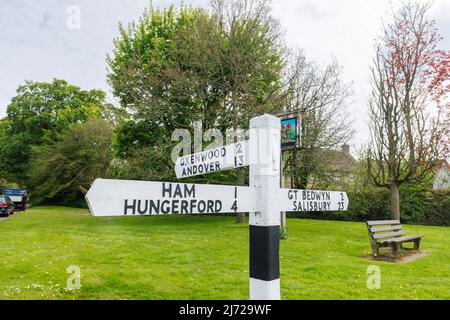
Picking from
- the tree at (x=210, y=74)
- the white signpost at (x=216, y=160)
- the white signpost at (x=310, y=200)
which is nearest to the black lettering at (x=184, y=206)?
the white signpost at (x=216, y=160)

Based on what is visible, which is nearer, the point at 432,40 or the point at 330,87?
the point at 432,40

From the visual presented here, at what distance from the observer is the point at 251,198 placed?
2.19 meters

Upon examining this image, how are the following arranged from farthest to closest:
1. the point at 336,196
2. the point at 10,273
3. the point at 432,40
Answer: the point at 432,40, the point at 10,273, the point at 336,196

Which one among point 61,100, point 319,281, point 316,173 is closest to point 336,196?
point 319,281

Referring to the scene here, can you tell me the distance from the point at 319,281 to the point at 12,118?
147 feet

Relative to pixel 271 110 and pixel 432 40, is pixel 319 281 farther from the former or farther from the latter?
pixel 432 40

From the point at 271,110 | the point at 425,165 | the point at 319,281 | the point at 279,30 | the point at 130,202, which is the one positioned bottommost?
the point at 319,281

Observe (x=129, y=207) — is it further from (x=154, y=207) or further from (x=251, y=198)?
(x=251, y=198)

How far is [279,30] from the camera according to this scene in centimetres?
1669

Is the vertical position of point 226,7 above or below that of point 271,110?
above

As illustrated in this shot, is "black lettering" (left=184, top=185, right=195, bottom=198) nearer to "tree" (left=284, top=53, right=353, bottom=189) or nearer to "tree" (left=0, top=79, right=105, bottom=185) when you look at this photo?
"tree" (left=284, top=53, right=353, bottom=189)

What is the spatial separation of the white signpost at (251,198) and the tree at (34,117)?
39696 millimetres

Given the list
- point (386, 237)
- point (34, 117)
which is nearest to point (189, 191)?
point (386, 237)

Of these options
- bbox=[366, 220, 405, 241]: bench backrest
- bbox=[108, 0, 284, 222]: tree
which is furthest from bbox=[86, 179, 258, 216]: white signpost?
bbox=[108, 0, 284, 222]: tree
